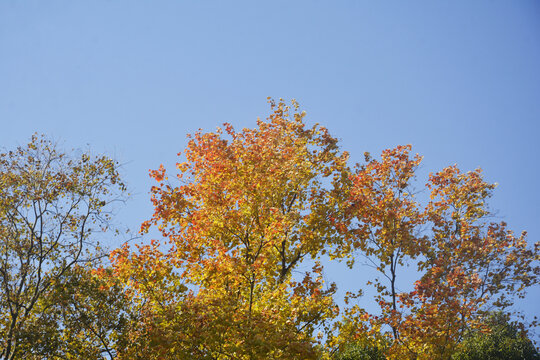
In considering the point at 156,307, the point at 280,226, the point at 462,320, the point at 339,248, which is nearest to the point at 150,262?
the point at 156,307

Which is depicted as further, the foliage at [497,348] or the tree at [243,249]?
the foliage at [497,348]

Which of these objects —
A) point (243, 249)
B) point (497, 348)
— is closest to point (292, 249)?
point (243, 249)

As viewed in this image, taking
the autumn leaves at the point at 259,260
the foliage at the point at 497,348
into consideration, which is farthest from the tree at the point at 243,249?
the foliage at the point at 497,348

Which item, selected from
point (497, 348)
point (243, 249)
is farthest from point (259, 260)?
point (497, 348)

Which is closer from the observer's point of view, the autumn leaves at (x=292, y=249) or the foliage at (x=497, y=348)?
the autumn leaves at (x=292, y=249)

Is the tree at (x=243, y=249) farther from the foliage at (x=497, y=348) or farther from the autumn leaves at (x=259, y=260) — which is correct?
the foliage at (x=497, y=348)

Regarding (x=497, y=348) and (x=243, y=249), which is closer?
(x=243, y=249)

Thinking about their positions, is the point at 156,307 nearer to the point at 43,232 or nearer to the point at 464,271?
the point at 43,232

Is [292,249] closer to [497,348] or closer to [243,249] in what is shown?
[243,249]

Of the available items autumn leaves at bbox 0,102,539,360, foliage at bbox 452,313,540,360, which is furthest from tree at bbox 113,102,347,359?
foliage at bbox 452,313,540,360

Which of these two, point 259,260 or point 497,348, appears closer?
point 259,260

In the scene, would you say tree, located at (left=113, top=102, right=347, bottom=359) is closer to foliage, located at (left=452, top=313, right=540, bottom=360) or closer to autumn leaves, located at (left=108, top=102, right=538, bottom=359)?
autumn leaves, located at (left=108, top=102, right=538, bottom=359)

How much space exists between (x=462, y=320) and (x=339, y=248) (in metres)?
5.48

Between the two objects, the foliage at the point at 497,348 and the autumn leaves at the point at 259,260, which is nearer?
the autumn leaves at the point at 259,260
